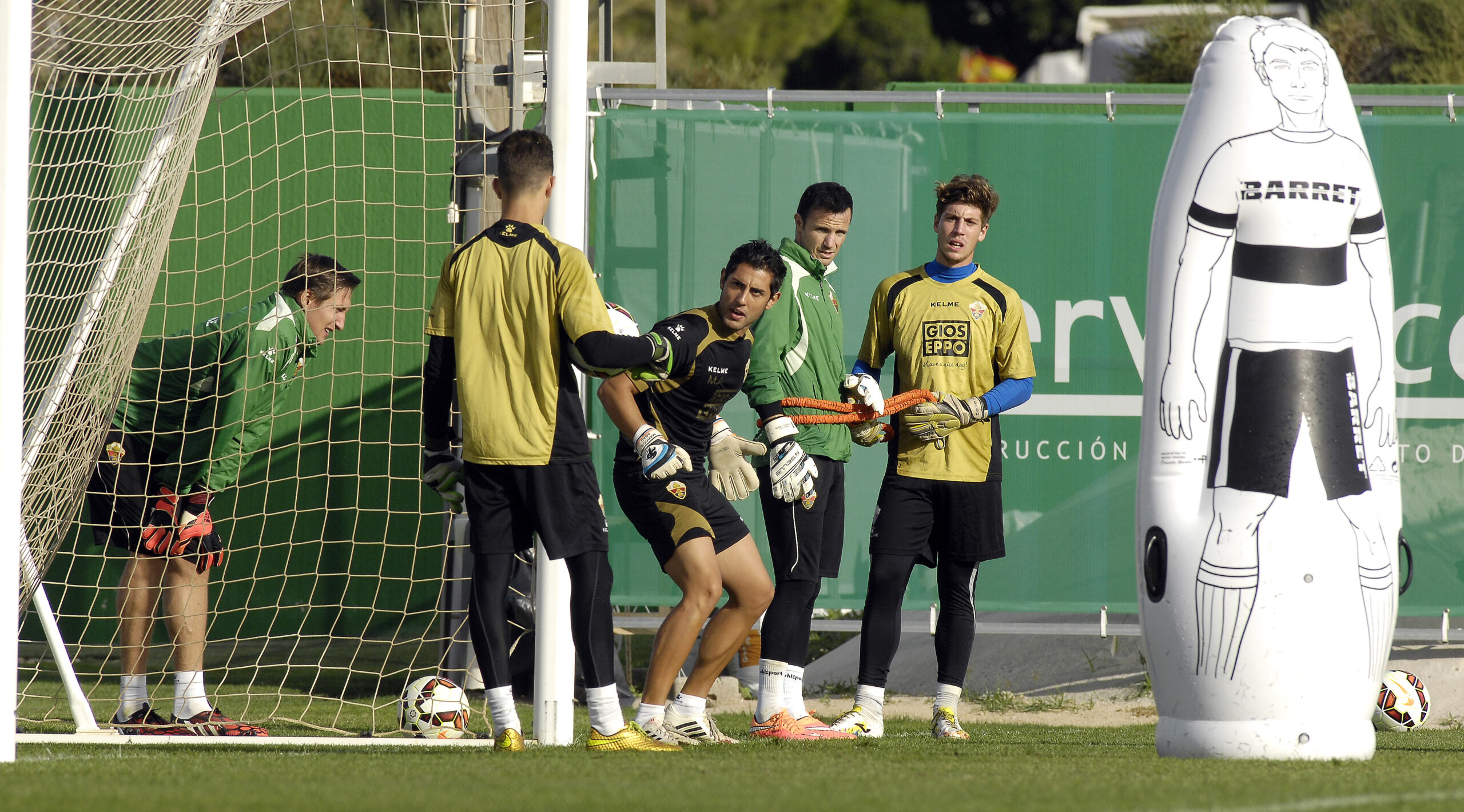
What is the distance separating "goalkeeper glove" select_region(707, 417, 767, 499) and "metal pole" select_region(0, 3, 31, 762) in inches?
89.0

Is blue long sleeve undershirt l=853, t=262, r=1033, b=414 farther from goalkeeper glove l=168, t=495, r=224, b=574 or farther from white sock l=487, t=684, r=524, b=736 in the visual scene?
goalkeeper glove l=168, t=495, r=224, b=574

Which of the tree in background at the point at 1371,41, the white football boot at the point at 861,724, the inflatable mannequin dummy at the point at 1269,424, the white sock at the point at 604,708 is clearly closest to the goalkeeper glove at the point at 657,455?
the white sock at the point at 604,708

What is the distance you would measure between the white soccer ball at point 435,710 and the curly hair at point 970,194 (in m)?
2.66

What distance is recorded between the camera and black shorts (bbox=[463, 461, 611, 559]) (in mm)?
4430

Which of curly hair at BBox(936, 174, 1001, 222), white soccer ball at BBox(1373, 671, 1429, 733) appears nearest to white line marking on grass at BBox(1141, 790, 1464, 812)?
white soccer ball at BBox(1373, 671, 1429, 733)

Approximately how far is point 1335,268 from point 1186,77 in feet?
35.6

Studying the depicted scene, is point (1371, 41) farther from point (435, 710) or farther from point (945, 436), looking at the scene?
point (435, 710)

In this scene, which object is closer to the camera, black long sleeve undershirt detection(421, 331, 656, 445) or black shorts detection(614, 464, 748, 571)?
black long sleeve undershirt detection(421, 331, 656, 445)

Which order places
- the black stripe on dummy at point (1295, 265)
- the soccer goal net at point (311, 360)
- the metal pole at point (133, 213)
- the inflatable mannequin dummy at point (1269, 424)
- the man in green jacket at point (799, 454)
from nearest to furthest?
the inflatable mannequin dummy at point (1269, 424)
the black stripe on dummy at point (1295, 265)
the man in green jacket at point (799, 454)
the metal pole at point (133, 213)
the soccer goal net at point (311, 360)

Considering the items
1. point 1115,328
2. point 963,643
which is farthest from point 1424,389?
point 963,643

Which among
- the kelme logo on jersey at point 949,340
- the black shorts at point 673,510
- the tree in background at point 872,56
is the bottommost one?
the black shorts at point 673,510

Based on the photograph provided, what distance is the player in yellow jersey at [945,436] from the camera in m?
5.35

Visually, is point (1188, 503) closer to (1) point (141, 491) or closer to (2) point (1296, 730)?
(2) point (1296, 730)

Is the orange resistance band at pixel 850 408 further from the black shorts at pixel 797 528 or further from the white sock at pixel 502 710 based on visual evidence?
the white sock at pixel 502 710
